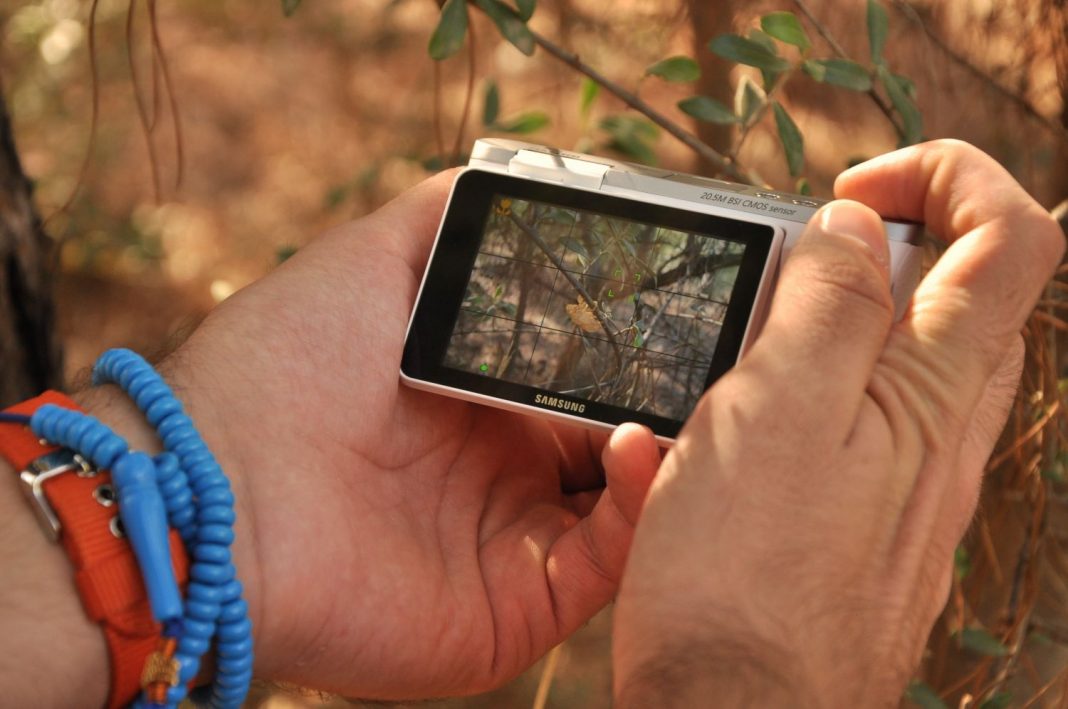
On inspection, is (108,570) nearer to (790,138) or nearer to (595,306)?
(595,306)

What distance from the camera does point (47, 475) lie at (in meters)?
0.84

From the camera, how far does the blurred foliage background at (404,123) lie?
4.92 feet

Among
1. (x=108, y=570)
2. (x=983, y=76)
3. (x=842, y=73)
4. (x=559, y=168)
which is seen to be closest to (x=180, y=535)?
(x=108, y=570)

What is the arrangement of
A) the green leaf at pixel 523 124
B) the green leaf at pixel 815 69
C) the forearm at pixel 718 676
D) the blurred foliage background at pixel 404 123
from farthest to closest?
1. the blurred foliage background at pixel 404 123
2. the green leaf at pixel 523 124
3. the green leaf at pixel 815 69
4. the forearm at pixel 718 676

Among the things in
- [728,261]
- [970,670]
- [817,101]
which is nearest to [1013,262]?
[728,261]

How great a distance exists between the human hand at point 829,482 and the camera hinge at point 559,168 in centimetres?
28

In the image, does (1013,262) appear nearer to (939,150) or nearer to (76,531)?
(939,150)

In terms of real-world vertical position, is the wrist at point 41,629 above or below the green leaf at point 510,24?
below

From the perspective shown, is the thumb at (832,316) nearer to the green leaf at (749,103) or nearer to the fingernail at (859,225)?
the fingernail at (859,225)

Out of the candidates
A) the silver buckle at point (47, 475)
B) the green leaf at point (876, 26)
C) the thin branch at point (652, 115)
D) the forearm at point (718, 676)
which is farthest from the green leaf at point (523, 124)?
the forearm at point (718, 676)

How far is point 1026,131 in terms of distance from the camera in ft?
4.92

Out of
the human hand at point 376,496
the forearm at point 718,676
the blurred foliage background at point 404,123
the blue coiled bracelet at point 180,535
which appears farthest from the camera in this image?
the blurred foliage background at point 404,123

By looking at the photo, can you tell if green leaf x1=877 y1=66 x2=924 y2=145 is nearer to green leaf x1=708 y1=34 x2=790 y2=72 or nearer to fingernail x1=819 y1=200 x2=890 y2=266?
green leaf x1=708 y1=34 x2=790 y2=72

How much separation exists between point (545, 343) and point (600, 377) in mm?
67
